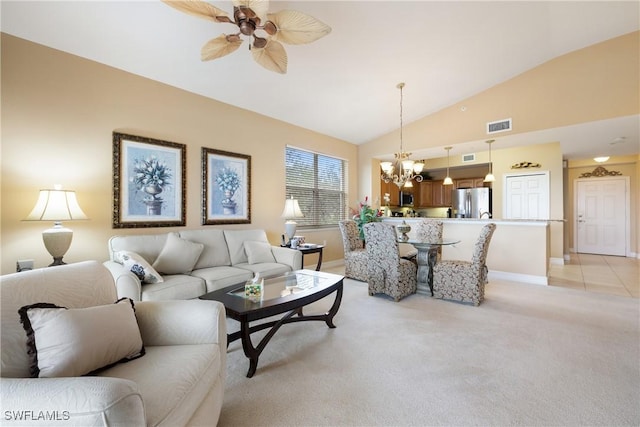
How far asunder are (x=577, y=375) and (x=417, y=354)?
1081 millimetres

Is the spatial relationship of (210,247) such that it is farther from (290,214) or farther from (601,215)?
(601,215)

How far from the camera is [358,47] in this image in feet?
10.7

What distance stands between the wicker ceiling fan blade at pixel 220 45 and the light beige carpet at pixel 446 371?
8.20 feet

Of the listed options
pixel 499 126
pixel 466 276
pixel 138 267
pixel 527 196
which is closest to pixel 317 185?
pixel 466 276

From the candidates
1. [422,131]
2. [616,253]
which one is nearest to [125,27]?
[422,131]

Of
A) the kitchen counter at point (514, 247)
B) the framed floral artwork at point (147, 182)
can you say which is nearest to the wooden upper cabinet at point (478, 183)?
the kitchen counter at point (514, 247)

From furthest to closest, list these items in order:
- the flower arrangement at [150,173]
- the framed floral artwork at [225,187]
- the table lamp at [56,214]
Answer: the framed floral artwork at [225,187]
the flower arrangement at [150,173]
the table lamp at [56,214]

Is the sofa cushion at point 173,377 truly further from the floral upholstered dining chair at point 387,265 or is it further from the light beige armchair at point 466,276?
the light beige armchair at point 466,276

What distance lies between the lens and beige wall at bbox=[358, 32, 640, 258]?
361 centimetres

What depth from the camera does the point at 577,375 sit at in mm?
1950

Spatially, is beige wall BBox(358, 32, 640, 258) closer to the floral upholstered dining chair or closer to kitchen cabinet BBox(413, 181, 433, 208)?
the floral upholstered dining chair

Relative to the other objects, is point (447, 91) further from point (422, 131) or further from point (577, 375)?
point (577, 375)

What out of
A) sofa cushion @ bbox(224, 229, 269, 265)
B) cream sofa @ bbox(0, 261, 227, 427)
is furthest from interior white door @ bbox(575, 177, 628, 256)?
cream sofa @ bbox(0, 261, 227, 427)

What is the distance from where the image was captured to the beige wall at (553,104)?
361 centimetres
